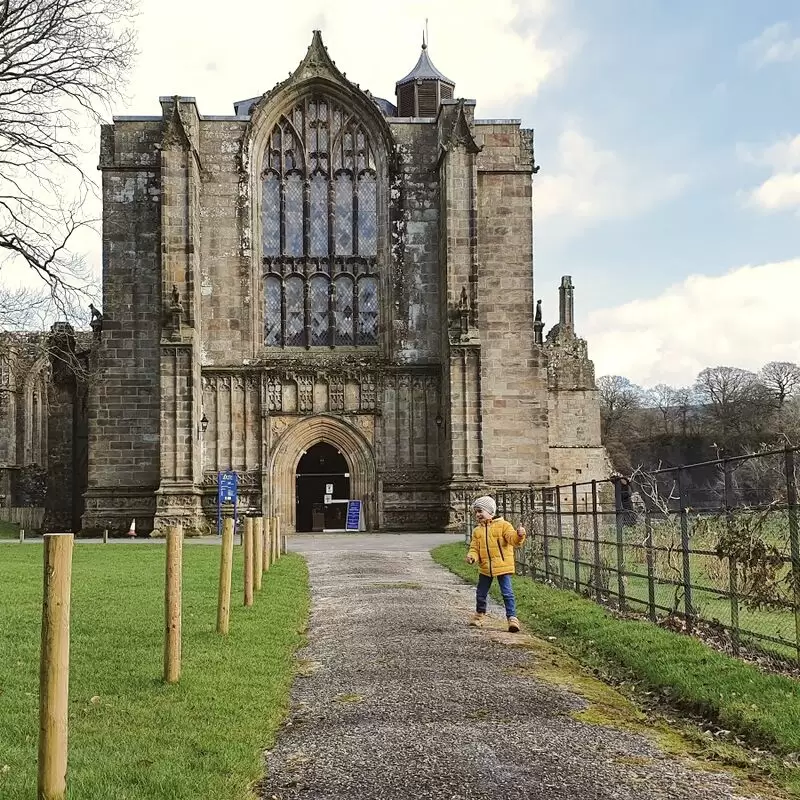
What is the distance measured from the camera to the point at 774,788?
545 cm

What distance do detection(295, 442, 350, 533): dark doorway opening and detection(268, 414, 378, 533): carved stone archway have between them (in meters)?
A: 2.90

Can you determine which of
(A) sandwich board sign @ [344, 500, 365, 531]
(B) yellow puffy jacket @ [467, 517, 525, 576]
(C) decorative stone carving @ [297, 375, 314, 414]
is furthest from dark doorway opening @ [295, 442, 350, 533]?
(B) yellow puffy jacket @ [467, 517, 525, 576]

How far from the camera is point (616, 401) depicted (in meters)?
97.8

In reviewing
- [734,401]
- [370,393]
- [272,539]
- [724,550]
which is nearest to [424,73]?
[370,393]

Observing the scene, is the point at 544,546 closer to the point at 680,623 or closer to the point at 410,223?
the point at 680,623

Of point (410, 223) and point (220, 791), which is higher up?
point (410, 223)

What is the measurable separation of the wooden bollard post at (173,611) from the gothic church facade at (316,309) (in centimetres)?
2191

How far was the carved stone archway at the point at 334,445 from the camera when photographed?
1272 inches

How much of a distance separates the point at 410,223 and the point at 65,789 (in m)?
29.2

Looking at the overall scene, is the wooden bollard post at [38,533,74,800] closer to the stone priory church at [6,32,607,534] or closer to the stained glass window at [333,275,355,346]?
the stone priory church at [6,32,607,534]

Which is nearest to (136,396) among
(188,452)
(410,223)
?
(188,452)

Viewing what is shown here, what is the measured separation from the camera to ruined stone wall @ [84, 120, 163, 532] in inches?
1236

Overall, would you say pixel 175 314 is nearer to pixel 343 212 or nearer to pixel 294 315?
pixel 294 315

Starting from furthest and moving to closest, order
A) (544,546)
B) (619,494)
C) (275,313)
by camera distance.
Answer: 1. (275,313)
2. (544,546)
3. (619,494)
